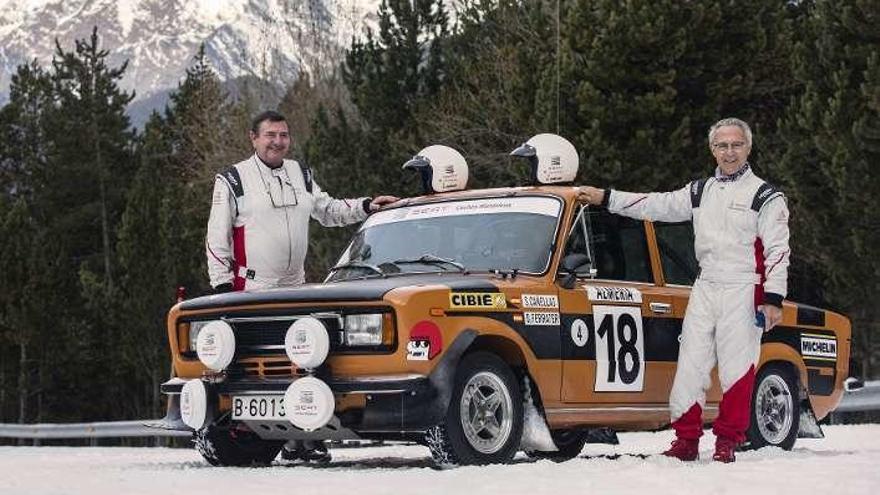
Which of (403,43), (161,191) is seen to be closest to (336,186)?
(403,43)

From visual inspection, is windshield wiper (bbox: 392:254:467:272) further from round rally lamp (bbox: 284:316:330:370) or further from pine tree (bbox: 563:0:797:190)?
pine tree (bbox: 563:0:797:190)

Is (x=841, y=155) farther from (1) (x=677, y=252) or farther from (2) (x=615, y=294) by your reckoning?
(2) (x=615, y=294)

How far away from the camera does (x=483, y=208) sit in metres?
9.98

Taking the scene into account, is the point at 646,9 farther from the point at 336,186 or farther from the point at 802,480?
the point at 802,480

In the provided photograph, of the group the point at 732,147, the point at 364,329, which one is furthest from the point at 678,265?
the point at 364,329

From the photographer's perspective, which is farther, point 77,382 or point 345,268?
point 77,382

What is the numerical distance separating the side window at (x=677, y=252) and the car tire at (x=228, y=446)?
2819mm

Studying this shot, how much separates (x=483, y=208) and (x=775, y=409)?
8.11 ft

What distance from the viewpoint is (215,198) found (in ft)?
35.1

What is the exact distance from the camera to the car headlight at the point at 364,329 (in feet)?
28.5

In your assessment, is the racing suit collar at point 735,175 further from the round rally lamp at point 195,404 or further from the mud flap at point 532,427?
the round rally lamp at point 195,404

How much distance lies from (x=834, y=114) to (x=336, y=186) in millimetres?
15128

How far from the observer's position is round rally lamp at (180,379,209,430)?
9.12 meters

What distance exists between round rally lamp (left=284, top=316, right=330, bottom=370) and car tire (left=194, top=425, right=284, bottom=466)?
4.10 feet
